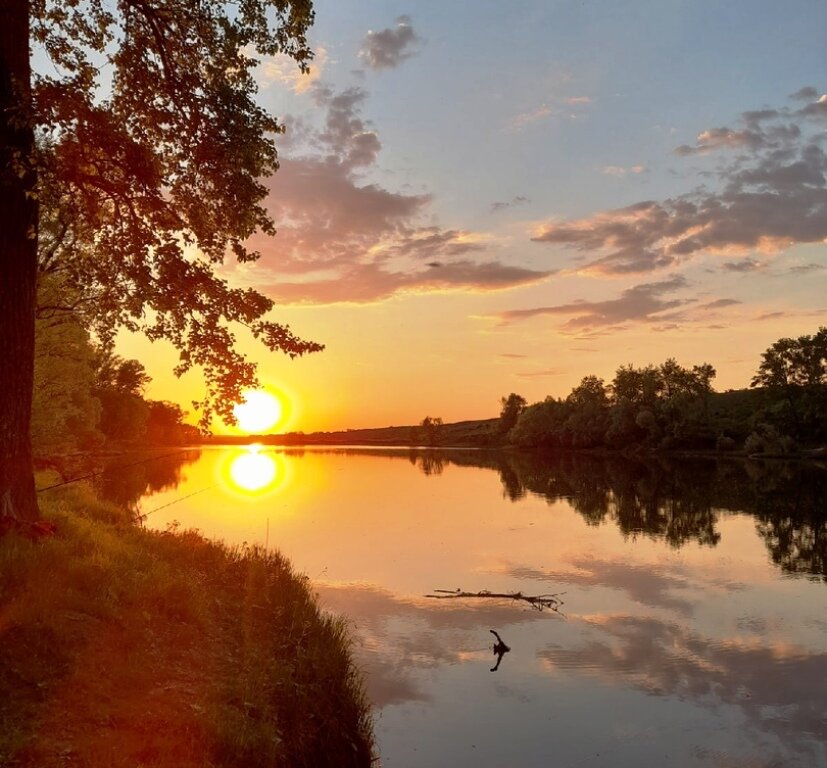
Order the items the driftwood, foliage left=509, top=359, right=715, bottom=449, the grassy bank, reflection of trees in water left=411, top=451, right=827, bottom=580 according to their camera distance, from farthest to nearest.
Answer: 1. foliage left=509, top=359, right=715, bottom=449
2. reflection of trees in water left=411, top=451, right=827, bottom=580
3. the driftwood
4. the grassy bank

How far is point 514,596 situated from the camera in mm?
23906

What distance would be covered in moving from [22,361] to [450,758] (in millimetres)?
11190

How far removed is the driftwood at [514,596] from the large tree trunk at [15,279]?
48.4ft

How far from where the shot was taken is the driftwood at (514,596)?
23109 mm

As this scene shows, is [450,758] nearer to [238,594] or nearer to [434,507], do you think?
[238,594]

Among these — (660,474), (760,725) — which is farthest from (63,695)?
(660,474)

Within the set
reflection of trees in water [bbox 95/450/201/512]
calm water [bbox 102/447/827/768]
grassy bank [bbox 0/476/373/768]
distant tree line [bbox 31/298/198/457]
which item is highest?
distant tree line [bbox 31/298/198/457]

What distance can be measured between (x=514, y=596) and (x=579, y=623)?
129 inches

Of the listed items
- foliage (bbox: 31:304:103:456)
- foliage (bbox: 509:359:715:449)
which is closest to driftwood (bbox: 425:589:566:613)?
foliage (bbox: 31:304:103:456)

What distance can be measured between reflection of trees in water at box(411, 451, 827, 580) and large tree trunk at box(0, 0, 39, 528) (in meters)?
29.3

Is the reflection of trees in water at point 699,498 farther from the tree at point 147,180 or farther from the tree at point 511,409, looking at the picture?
the tree at point 511,409

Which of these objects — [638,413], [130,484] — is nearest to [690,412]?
[638,413]

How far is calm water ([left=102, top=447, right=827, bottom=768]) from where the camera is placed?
13.4 m

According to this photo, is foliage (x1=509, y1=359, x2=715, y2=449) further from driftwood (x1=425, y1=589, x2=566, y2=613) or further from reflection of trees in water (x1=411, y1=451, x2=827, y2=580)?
driftwood (x1=425, y1=589, x2=566, y2=613)
